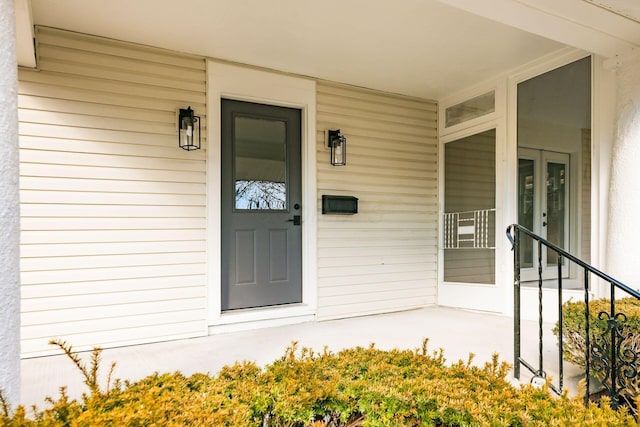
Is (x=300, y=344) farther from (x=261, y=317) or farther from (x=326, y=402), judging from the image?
(x=326, y=402)

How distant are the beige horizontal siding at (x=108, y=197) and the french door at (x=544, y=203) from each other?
3.28 m

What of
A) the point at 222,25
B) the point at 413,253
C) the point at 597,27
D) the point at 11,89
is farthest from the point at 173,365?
the point at 597,27

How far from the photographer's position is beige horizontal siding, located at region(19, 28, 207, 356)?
127 inches

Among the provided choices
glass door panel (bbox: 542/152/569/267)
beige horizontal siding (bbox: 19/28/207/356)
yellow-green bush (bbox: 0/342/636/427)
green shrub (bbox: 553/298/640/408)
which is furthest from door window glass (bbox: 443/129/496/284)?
yellow-green bush (bbox: 0/342/636/427)

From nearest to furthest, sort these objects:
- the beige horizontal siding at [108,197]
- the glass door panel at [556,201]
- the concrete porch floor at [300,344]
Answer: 1. the concrete porch floor at [300,344]
2. the beige horizontal siding at [108,197]
3. the glass door panel at [556,201]

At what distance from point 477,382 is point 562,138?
356 centimetres

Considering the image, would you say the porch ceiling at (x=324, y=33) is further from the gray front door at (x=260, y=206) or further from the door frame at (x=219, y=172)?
the gray front door at (x=260, y=206)

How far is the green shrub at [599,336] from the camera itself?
2185 millimetres

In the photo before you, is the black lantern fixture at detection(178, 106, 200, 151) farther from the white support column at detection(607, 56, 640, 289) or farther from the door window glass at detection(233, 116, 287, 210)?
the white support column at detection(607, 56, 640, 289)

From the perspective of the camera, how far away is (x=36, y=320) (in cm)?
317

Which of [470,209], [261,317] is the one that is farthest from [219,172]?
[470,209]

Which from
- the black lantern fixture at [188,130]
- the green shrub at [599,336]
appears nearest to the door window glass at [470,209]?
the green shrub at [599,336]

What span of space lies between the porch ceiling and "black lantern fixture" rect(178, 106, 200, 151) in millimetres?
606

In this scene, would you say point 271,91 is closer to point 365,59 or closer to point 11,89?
point 365,59
